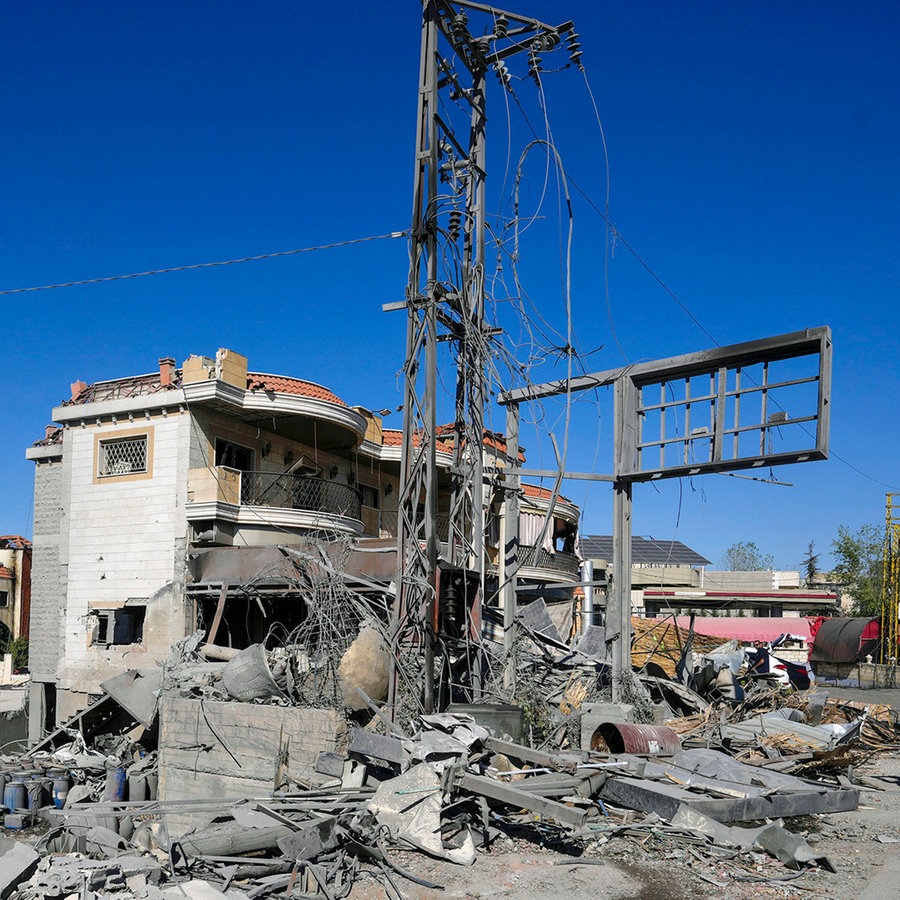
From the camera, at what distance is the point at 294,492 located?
22922mm

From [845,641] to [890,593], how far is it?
17.1 feet

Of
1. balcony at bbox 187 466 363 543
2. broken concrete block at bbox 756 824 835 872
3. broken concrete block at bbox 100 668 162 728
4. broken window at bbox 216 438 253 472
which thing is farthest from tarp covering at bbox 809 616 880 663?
broken concrete block at bbox 756 824 835 872

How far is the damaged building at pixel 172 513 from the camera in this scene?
20656mm

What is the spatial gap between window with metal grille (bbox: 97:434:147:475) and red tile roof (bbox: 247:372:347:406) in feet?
9.69

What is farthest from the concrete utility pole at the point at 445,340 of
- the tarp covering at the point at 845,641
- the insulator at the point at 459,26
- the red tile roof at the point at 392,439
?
the tarp covering at the point at 845,641

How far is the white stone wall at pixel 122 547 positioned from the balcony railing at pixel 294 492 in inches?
75.1

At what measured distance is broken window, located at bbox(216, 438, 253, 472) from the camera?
2206 centimetres

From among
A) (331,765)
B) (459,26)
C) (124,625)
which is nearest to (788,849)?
(331,765)

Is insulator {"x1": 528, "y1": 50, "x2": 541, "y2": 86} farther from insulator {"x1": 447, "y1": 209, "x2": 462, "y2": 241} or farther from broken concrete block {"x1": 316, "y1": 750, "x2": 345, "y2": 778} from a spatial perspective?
broken concrete block {"x1": 316, "y1": 750, "x2": 345, "y2": 778}

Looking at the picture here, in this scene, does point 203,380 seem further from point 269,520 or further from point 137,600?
point 137,600

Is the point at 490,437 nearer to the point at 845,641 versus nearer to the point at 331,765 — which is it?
the point at 331,765

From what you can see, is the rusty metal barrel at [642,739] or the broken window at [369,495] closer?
the rusty metal barrel at [642,739]

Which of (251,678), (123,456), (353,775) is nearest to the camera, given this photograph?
(353,775)

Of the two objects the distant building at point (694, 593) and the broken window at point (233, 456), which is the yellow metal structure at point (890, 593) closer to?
the distant building at point (694, 593)
